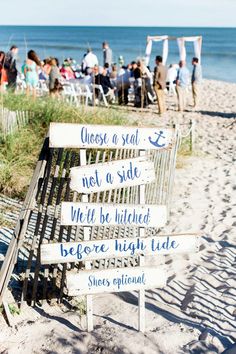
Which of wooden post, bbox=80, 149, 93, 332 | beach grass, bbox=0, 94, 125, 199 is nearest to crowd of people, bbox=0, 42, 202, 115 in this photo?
beach grass, bbox=0, 94, 125, 199

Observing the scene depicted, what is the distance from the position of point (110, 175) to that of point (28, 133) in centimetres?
504

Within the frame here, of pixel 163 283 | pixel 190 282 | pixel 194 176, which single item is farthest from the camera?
pixel 194 176

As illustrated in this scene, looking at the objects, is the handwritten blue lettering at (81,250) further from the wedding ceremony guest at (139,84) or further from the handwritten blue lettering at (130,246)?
the wedding ceremony guest at (139,84)

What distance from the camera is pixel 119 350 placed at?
3.87 meters

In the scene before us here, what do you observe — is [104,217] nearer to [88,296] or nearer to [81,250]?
[81,250]

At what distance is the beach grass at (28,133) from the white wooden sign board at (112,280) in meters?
3.47

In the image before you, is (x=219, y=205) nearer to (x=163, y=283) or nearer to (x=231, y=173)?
(x=231, y=173)

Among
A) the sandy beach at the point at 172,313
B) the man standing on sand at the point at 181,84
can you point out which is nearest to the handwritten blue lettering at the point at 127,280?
the sandy beach at the point at 172,313

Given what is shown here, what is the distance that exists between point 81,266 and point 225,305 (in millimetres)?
1307

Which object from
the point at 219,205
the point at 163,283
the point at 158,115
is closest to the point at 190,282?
the point at 163,283

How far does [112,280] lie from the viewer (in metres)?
→ 4.11

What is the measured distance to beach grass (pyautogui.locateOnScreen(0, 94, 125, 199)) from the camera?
24.7 ft

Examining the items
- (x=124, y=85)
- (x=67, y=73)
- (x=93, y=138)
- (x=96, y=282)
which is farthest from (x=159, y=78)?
(x=96, y=282)

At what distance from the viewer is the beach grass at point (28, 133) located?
7.53 metres
